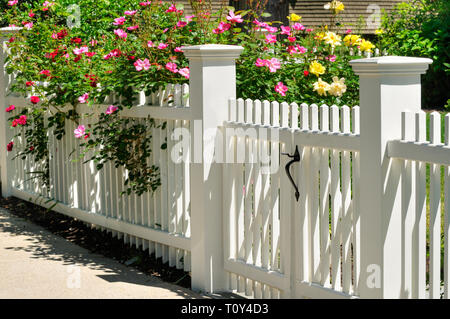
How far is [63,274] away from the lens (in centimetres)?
593

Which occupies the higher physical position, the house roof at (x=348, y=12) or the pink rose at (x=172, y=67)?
the house roof at (x=348, y=12)

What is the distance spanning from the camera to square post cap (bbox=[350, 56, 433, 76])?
3.95m

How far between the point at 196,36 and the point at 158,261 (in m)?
1.85

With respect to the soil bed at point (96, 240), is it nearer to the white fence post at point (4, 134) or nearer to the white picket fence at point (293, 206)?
the white fence post at point (4, 134)

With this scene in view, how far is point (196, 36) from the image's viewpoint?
630 cm

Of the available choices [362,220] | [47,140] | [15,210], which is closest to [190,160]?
[362,220]

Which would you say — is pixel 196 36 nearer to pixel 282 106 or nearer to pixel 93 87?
pixel 93 87

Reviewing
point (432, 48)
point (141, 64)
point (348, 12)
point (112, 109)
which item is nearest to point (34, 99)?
point (112, 109)

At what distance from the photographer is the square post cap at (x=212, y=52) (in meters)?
5.37

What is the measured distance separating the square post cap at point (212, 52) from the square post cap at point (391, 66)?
5.05ft

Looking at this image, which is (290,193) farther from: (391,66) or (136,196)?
(136,196)

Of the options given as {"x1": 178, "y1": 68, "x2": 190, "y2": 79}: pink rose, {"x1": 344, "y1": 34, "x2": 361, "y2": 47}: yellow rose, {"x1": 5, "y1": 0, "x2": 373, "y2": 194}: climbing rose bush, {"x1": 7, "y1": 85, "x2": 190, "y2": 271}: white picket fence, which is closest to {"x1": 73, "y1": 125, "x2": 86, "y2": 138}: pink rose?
{"x1": 5, "y1": 0, "x2": 373, "y2": 194}: climbing rose bush

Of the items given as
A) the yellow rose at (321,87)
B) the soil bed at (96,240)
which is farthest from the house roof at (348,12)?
the yellow rose at (321,87)
